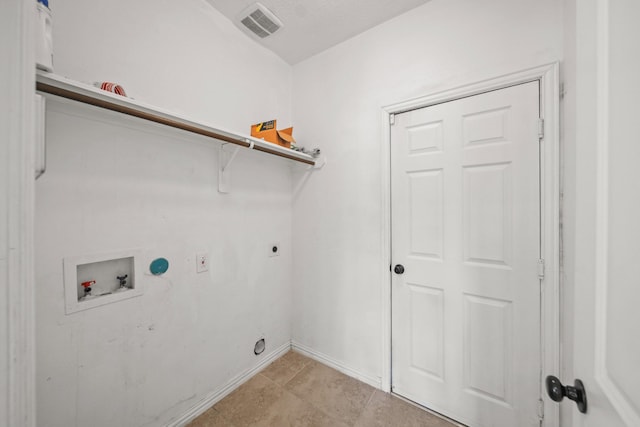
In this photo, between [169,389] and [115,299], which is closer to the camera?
[115,299]

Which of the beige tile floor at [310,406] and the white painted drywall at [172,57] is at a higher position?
the white painted drywall at [172,57]

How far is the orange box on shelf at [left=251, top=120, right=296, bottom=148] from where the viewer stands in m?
1.67

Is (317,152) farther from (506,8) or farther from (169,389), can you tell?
(169,389)

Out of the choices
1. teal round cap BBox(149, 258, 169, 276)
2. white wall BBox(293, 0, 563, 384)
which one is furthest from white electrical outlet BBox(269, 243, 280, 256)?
teal round cap BBox(149, 258, 169, 276)

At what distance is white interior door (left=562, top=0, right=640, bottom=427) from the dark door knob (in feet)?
0.04

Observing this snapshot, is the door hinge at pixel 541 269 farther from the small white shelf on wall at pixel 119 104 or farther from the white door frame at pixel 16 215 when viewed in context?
the white door frame at pixel 16 215

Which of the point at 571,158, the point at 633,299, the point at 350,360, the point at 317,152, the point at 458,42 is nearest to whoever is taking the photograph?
the point at 633,299

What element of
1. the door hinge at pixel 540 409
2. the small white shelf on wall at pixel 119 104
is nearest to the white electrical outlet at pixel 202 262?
the small white shelf on wall at pixel 119 104

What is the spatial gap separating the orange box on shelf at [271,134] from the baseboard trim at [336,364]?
70.9 inches

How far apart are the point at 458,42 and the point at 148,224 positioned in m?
2.15

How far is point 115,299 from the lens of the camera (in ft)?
3.81

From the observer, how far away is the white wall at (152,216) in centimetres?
102

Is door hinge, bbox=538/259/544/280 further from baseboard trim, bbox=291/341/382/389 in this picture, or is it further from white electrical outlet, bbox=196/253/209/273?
white electrical outlet, bbox=196/253/209/273

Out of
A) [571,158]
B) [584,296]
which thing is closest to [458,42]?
[571,158]
